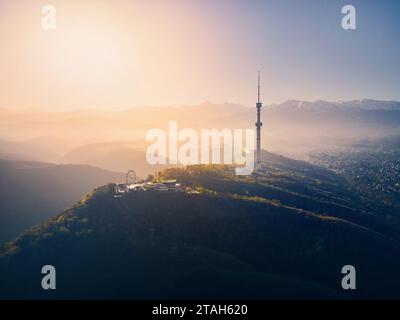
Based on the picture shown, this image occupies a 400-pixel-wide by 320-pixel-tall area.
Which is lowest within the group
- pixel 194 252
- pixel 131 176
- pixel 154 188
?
pixel 194 252

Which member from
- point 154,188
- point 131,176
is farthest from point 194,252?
point 131,176

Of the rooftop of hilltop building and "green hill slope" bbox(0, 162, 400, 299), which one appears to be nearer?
"green hill slope" bbox(0, 162, 400, 299)

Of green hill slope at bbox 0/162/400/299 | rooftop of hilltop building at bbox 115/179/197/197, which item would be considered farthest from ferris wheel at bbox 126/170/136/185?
green hill slope at bbox 0/162/400/299

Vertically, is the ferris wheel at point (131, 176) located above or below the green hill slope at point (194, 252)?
above

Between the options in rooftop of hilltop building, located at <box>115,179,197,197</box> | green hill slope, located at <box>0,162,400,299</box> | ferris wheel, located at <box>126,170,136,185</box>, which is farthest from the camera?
ferris wheel, located at <box>126,170,136,185</box>

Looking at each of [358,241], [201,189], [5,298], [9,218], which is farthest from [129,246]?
[9,218]

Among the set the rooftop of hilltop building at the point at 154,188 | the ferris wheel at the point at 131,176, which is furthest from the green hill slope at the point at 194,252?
the ferris wheel at the point at 131,176

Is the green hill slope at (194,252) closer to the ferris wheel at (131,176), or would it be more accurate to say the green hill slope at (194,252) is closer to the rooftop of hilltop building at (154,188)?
the rooftop of hilltop building at (154,188)

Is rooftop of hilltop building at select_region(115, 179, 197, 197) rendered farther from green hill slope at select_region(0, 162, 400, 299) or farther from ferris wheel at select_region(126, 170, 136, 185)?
ferris wheel at select_region(126, 170, 136, 185)

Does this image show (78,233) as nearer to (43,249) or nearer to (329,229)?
(43,249)

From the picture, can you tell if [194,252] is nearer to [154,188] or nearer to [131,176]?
[154,188]
